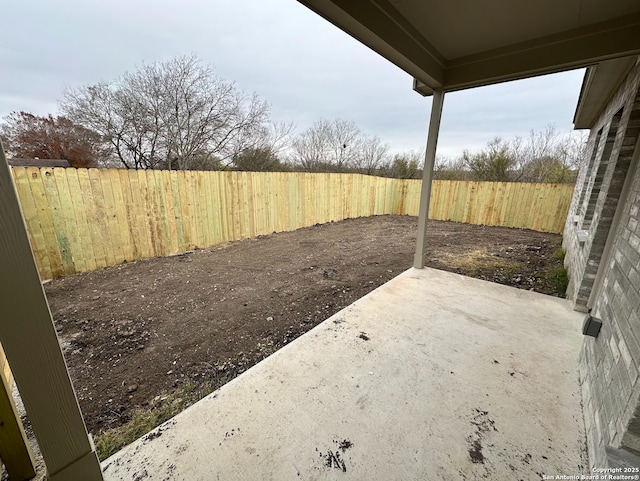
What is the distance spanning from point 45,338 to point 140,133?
9150 mm

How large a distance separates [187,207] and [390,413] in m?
4.65

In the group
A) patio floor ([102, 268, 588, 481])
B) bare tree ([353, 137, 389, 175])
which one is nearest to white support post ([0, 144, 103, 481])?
patio floor ([102, 268, 588, 481])

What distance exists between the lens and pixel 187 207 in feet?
15.4

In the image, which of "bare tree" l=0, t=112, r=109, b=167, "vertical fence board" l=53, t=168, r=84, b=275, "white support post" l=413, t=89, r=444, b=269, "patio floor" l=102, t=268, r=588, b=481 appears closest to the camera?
"patio floor" l=102, t=268, r=588, b=481

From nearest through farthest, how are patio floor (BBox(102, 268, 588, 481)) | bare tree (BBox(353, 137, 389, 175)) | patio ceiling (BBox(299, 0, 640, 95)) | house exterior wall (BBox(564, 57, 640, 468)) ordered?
house exterior wall (BBox(564, 57, 640, 468)) < patio floor (BBox(102, 268, 588, 481)) < patio ceiling (BBox(299, 0, 640, 95)) < bare tree (BBox(353, 137, 389, 175))

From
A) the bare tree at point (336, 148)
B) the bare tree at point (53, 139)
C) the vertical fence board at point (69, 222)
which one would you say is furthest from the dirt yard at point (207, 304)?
the bare tree at point (336, 148)

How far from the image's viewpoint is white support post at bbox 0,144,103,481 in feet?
2.43

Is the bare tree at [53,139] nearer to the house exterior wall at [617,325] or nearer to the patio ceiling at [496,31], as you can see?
the patio ceiling at [496,31]

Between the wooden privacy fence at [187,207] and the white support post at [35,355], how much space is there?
356 centimetres

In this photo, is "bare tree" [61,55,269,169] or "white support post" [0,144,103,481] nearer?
"white support post" [0,144,103,481]

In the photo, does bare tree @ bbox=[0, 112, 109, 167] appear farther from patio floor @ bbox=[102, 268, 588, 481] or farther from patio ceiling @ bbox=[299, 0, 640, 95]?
patio floor @ bbox=[102, 268, 588, 481]

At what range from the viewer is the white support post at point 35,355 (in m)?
0.74

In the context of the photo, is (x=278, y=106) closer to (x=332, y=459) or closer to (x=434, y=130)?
(x=434, y=130)

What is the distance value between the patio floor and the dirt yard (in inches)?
15.7
